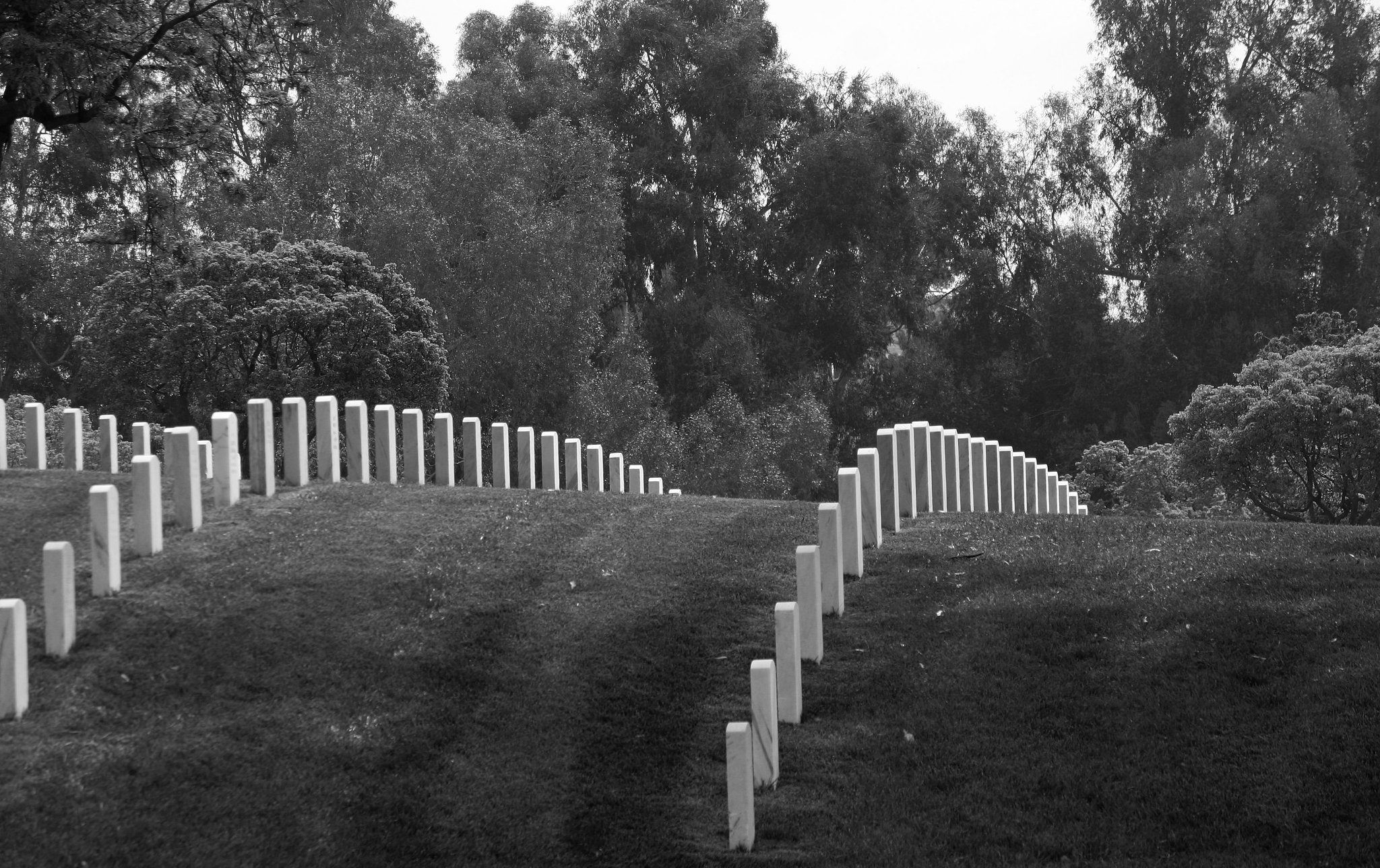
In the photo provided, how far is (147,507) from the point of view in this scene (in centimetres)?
1038

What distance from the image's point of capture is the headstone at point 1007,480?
16.9 m

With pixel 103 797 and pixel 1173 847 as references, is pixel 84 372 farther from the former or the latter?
pixel 1173 847

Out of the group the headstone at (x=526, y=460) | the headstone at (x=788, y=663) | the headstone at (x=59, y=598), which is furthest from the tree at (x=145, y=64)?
the headstone at (x=788, y=663)

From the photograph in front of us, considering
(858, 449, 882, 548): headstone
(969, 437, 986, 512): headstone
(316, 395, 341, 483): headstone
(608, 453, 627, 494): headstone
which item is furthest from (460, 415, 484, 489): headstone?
(858, 449, 882, 548): headstone

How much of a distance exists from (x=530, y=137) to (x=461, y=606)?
32622 millimetres

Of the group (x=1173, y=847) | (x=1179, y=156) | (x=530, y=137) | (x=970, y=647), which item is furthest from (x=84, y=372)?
(x=1179, y=156)

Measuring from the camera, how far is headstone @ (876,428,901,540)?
12.0m

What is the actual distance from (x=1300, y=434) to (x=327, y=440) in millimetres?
22196

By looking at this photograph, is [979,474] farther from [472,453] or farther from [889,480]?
[472,453]

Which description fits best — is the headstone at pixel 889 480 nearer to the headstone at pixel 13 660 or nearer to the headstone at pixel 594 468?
the headstone at pixel 594 468

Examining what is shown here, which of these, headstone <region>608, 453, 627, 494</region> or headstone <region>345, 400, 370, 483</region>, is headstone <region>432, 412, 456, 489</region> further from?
headstone <region>608, 453, 627, 494</region>

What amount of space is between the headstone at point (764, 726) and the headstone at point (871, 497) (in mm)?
3095

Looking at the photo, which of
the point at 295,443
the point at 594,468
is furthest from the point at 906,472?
the point at 295,443

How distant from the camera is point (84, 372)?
3005 centimetres
